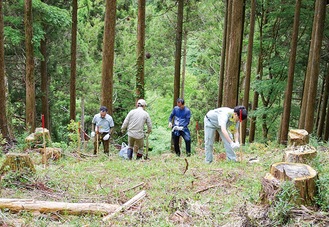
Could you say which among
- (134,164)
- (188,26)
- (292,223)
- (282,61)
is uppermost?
(188,26)

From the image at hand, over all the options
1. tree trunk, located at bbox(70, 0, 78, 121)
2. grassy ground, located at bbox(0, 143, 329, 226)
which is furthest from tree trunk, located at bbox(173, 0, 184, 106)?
grassy ground, located at bbox(0, 143, 329, 226)

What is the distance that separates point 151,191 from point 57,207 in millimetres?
1626

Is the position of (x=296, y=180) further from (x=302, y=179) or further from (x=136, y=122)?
(x=136, y=122)

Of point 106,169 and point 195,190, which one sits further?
point 106,169

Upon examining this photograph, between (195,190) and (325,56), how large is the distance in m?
14.4

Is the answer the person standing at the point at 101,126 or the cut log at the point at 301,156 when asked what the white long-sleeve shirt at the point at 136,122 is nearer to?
the person standing at the point at 101,126

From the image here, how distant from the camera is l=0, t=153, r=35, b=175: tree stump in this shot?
21.4 ft

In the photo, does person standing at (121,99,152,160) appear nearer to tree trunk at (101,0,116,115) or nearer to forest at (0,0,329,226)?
forest at (0,0,329,226)

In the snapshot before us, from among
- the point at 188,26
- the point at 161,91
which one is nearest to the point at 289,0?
the point at 188,26

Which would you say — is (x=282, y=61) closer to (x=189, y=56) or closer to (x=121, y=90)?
(x=121, y=90)

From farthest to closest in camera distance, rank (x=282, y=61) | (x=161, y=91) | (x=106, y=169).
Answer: (x=161, y=91)
(x=282, y=61)
(x=106, y=169)

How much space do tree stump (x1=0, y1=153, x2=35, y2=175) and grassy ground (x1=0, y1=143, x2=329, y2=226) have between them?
24 centimetres

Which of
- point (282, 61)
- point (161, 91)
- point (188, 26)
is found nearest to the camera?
point (282, 61)

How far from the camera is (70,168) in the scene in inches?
313
